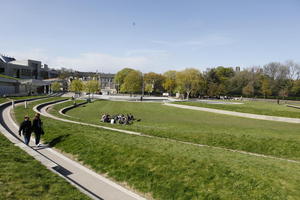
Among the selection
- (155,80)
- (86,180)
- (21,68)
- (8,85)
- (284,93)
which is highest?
(21,68)

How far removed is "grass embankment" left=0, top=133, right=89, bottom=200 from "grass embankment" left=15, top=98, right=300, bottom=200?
6.78 ft

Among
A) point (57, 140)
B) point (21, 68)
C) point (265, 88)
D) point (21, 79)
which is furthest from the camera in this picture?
point (265, 88)

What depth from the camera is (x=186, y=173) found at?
6.77m

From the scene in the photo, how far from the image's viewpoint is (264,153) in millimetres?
11055

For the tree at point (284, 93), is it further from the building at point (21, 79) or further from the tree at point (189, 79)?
the building at point (21, 79)

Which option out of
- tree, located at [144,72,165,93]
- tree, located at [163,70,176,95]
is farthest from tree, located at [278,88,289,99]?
tree, located at [144,72,165,93]

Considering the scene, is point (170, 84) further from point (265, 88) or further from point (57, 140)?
point (57, 140)

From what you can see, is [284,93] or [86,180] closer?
[86,180]

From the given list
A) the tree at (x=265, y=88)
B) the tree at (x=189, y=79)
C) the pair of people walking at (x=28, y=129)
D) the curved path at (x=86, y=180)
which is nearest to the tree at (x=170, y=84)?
the tree at (x=189, y=79)

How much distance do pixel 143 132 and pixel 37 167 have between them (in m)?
8.83

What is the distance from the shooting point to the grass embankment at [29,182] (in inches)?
193

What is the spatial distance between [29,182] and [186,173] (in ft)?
17.1

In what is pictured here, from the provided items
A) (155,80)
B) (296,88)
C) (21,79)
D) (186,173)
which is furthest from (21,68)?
(296,88)

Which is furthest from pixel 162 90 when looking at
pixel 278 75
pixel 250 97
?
pixel 278 75
